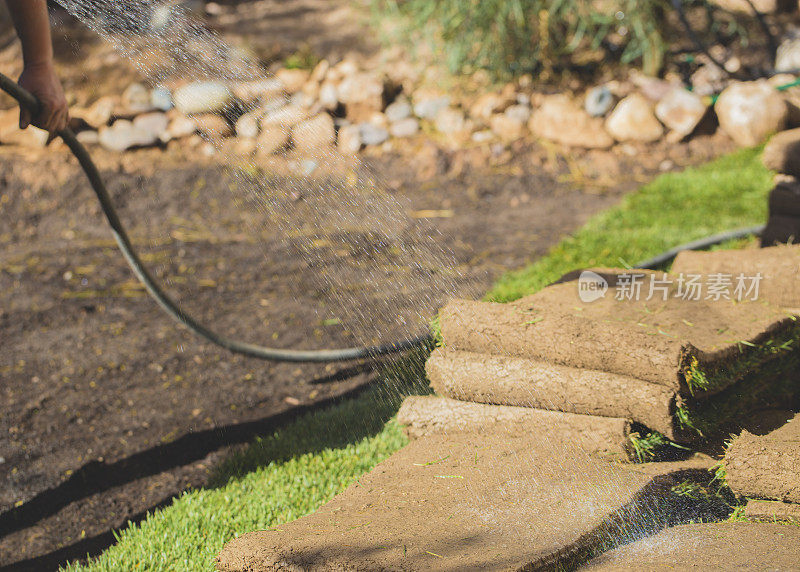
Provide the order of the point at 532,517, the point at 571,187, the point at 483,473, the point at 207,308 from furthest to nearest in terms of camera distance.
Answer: the point at 571,187 → the point at 207,308 → the point at 483,473 → the point at 532,517

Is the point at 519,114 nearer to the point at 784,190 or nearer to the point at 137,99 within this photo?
the point at 784,190

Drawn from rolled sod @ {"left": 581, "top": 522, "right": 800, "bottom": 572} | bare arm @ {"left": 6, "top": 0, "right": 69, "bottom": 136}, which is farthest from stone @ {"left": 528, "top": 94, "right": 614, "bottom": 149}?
rolled sod @ {"left": 581, "top": 522, "right": 800, "bottom": 572}

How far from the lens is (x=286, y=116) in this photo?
670cm

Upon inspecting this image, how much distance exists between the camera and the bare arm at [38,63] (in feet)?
8.36

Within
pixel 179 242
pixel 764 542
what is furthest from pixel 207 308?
pixel 764 542

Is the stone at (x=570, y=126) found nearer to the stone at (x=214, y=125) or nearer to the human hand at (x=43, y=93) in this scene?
the stone at (x=214, y=125)

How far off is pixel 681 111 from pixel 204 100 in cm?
417

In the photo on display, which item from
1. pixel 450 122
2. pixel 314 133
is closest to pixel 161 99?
pixel 314 133

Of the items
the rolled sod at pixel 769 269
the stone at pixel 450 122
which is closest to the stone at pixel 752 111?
the stone at pixel 450 122

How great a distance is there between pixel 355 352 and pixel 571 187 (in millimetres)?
3032

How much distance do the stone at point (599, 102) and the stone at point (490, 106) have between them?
68 cm

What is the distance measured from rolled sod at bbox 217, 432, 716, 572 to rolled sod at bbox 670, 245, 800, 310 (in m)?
0.94

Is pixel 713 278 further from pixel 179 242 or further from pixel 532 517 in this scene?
pixel 179 242

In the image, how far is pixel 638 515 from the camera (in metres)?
1.95
